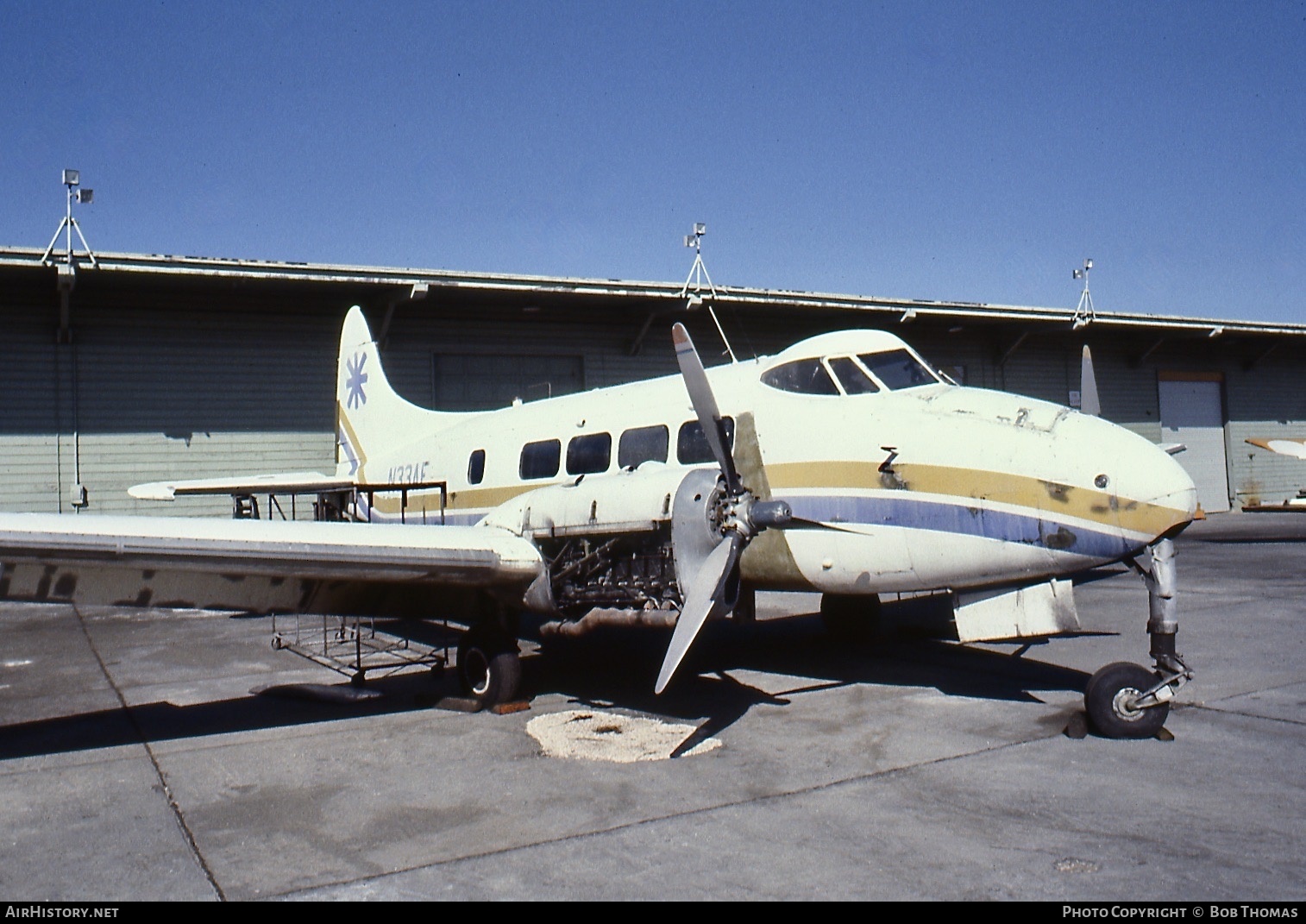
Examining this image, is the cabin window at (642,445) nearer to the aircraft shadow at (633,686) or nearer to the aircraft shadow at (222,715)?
the aircraft shadow at (633,686)

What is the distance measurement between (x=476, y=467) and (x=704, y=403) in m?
5.74

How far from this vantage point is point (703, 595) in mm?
7801

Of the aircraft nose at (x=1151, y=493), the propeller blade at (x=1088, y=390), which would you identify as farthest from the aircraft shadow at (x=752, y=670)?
the propeller blade at (x=1088, y=390)

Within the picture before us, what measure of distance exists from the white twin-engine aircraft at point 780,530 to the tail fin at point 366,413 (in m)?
6.69

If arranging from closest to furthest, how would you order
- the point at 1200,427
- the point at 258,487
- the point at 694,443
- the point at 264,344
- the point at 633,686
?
the point at 694,443 < the point at 633,686 < the point at 258,487 < the point at 264,344 < the point at 1200,427

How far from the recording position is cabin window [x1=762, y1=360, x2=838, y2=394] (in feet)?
30.7

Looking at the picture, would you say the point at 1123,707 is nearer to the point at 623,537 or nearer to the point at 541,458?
the point at 623,537

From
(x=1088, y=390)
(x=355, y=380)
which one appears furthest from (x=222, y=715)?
(x=1088, y=390)

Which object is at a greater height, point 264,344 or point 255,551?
point 264,344

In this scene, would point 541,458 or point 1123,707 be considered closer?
point 1123,707

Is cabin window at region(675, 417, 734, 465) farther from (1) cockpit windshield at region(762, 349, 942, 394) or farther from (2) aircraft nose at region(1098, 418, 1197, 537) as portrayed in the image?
(2) aircraft nose at region(1098, 418, 1197, 537)

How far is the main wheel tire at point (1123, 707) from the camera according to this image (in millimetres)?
7613

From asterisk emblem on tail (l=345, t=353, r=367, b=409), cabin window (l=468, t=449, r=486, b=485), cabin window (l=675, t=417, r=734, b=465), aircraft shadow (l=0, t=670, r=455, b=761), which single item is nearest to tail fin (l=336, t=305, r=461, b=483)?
asterisk emblem on tail (l=345, t=353, r=367, b=409)

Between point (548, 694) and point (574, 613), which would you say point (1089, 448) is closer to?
point (574, 613)
